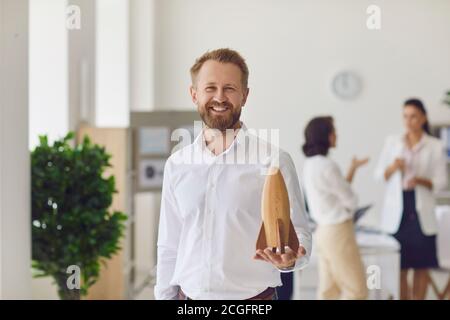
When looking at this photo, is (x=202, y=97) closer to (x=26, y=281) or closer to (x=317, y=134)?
(x=317, y=134)

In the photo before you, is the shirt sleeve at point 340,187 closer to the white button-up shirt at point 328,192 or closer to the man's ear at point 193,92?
the white button-up shirt at point 328,192

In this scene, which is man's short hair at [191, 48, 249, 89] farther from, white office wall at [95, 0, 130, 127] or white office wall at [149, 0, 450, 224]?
white office wall at [149, 0, 450, 224]

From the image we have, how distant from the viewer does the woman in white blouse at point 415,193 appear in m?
5.27

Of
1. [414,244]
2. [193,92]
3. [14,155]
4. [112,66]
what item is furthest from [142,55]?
[193,92]

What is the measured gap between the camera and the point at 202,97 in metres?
2.24

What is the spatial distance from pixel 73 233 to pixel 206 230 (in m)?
2.29

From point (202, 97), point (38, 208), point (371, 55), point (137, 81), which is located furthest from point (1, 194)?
point (371, 55)

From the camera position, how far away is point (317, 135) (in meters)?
3.53

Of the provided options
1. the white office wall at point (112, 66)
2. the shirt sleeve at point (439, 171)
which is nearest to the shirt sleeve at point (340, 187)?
the shirt sleeve at point (439, 171)

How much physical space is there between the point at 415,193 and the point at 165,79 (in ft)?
13.6

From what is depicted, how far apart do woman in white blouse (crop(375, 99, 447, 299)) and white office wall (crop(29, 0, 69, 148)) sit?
240cm

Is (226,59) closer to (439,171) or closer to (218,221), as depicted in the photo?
(218,221)

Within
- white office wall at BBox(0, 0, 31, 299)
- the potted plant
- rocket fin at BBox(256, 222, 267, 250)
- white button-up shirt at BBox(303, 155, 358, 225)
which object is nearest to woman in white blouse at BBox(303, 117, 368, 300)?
white button-up shirt at BBox(303, 155, 358, 225)

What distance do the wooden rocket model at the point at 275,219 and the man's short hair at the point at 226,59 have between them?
0.33 metres
